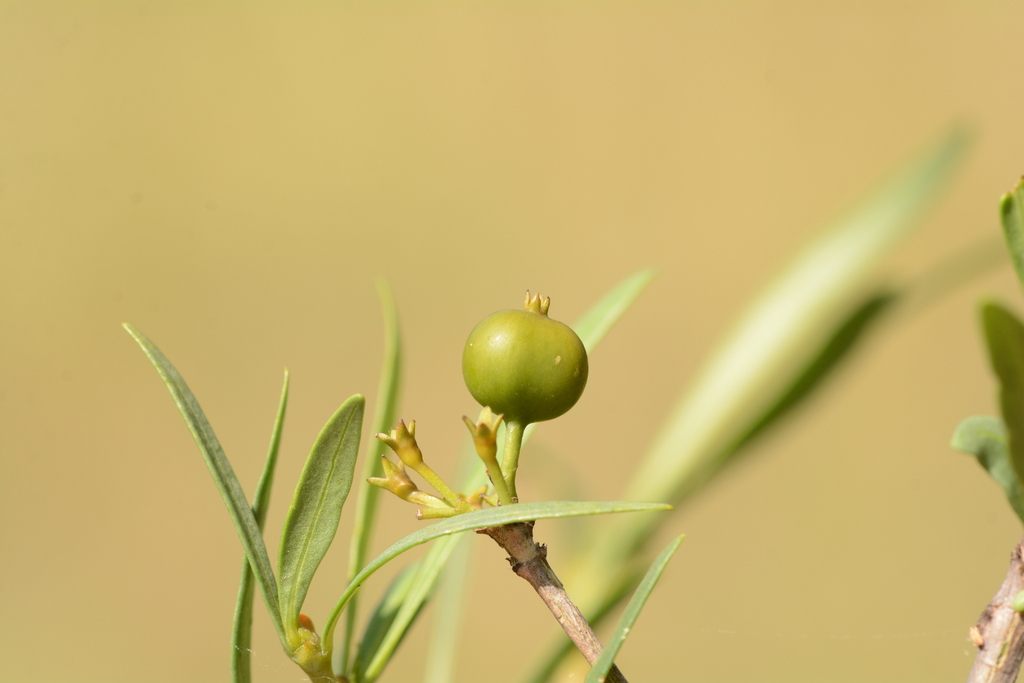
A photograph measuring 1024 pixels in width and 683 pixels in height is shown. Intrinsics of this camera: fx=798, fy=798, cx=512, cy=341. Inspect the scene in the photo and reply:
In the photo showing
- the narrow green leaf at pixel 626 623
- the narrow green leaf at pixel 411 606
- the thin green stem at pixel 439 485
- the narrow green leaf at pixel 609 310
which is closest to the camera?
the narrow green leaf at pixel 626 623

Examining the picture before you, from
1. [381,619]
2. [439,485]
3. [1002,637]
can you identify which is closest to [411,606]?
[381,619]

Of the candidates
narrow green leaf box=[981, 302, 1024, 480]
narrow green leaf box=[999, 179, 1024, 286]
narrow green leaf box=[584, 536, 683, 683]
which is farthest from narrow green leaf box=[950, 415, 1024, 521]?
narrow green leaf box=[584, 536, 683, 683]

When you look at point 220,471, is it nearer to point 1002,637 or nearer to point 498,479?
point 498,479

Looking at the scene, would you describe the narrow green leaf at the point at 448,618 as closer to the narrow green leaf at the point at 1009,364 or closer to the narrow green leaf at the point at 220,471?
the narrow green leaf at the point at 220,471

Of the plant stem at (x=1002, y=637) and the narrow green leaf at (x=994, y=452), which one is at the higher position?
the narrow green leaf at (x=994, y=452)

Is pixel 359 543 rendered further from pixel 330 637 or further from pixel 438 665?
pixel 438 665

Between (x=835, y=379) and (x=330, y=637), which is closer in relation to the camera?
(x=330, y=637)

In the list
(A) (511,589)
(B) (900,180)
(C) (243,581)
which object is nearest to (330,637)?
(C) (243,581)

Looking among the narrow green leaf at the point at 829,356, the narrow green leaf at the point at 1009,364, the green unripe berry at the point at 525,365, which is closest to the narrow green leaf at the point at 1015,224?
the narrow green leaf at the point at 1009,364
